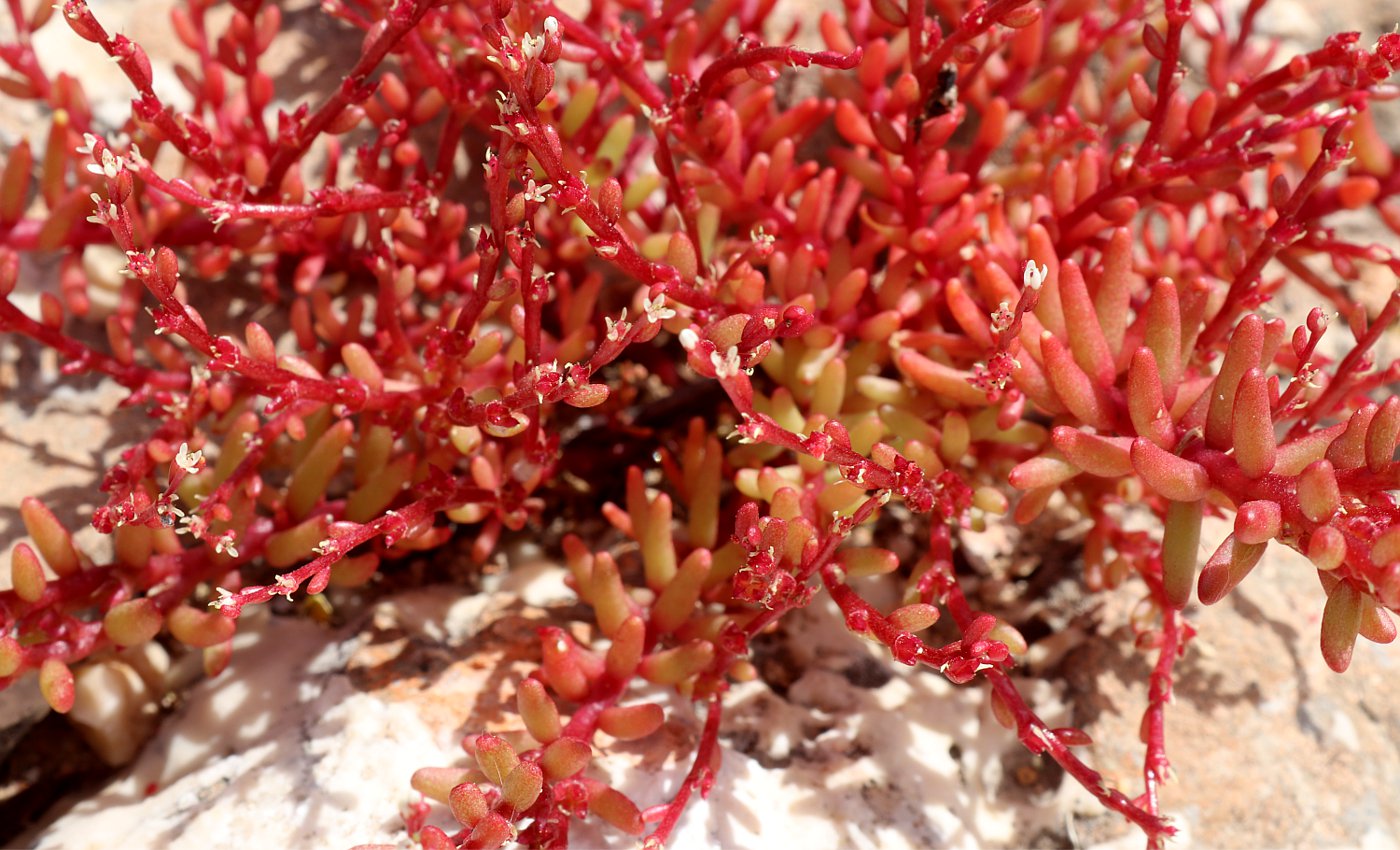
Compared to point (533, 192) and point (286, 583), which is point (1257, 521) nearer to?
point (533, 192)

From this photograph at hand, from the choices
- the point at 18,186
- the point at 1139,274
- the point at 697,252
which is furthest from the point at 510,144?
the point at 1139,274

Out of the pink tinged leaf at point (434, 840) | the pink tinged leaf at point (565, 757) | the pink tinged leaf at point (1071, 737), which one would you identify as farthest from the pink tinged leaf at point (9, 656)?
the pink tinged leaf at point (1071, 737)

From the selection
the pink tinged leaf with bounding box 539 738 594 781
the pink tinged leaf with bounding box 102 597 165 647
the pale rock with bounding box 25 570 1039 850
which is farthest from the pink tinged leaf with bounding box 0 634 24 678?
the pink tinged leaf with bounding box 539 738 594 781

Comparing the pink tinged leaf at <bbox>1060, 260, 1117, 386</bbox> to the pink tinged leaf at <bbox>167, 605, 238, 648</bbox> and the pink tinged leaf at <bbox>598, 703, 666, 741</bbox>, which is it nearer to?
the pink tinged leaf at <bbox>598, 703, 666, 741</bbox>

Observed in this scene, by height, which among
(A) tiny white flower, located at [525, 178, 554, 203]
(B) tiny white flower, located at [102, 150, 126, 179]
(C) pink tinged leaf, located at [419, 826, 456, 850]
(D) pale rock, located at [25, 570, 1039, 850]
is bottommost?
(D) pale rock, located at [25, 570, 1039, 850]

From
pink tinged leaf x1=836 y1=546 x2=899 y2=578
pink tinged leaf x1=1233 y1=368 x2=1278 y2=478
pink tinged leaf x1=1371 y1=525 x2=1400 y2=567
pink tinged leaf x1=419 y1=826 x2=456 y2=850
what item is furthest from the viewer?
pink tinged leaf x1=836 y1=546 x2=899 y2=578

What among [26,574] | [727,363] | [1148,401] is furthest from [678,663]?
[26,574]
